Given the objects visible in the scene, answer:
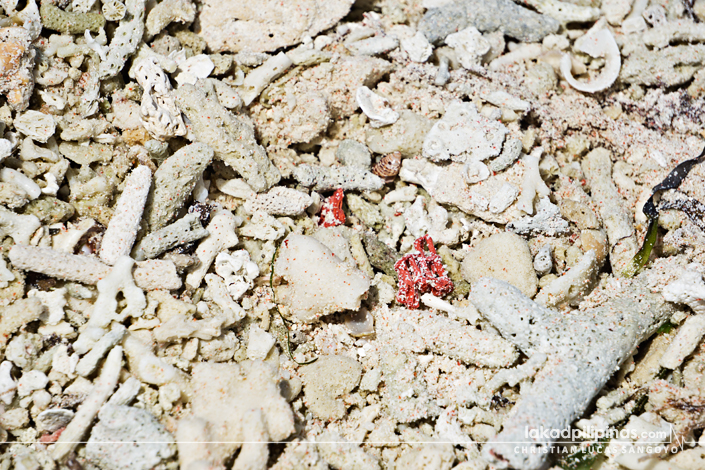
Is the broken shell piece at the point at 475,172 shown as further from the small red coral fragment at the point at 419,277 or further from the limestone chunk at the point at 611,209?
the limestone chunk at the point at 611,209

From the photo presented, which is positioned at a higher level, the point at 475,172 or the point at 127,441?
the point at 475,172

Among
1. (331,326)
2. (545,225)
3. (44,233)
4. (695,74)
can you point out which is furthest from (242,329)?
→ (695,74)

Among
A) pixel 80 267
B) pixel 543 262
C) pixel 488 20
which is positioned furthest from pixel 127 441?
pixel 488 20

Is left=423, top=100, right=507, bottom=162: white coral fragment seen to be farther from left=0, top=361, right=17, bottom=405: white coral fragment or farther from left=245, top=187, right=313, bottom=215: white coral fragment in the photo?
left=0, top=361, right=17, bottom=405: white coral fragment

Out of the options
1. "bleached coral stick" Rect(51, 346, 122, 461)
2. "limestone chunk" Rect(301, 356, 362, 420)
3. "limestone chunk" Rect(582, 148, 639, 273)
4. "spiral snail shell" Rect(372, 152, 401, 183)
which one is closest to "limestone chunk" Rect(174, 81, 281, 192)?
"spiral snail shell" Rect(372, 152, 401, 183)

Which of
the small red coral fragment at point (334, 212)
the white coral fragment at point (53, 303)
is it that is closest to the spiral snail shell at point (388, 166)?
the small red coral fragment at point (334, 212)

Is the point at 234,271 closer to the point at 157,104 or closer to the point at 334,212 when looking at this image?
the point at 334,212
